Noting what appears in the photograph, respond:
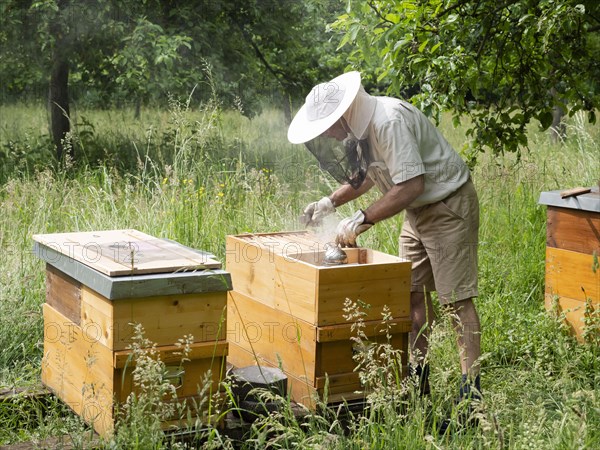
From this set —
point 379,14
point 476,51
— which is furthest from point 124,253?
point 476,51

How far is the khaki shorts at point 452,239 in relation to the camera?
3553mm

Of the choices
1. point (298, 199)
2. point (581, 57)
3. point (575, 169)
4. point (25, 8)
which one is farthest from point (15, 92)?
point (581, 57)

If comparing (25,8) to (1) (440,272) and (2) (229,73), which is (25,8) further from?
(1) (440,272)

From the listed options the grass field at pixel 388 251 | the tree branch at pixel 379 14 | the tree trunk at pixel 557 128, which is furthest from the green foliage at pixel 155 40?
the tree branch at pixel 379 14

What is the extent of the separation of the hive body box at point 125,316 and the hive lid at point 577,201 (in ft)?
7.18

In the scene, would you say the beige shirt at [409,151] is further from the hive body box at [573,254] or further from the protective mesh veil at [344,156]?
the hive body box at [573,254]

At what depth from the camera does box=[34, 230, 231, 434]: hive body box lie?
268 cm

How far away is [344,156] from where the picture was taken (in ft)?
11.3

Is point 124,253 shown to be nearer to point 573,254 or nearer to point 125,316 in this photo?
point 125,316

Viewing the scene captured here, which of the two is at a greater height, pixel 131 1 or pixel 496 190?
pixel 131 1

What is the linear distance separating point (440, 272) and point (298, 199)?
277 centimetres

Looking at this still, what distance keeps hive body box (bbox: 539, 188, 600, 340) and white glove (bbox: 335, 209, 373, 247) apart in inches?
54.9

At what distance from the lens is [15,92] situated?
1540 centimetres

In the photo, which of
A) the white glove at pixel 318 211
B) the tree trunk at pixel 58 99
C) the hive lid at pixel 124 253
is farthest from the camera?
the tree trunk at pixel 58 99
